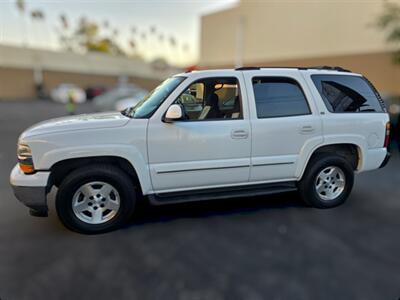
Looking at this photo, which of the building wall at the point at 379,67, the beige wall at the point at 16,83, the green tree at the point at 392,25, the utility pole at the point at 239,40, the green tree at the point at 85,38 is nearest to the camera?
the green tree at the point at 392,25

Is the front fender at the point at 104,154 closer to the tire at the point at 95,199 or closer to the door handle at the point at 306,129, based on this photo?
the tire at the point at 95,199

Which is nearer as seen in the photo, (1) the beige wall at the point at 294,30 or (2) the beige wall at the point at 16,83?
(1) the beige wall at the point at 294,30

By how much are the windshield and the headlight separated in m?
1.21

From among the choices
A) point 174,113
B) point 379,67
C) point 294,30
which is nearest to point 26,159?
point 174,113

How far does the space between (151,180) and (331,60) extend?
1542cm

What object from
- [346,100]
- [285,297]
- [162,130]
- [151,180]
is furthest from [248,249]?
[346,100]

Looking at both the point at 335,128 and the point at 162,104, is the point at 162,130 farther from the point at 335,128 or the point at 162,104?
the point at 335,128

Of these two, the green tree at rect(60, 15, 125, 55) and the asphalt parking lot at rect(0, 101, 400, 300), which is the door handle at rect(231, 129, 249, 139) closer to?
the asphalt parking lot at rect(0, 101, 400, 300)

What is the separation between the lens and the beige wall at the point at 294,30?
11.4 meters

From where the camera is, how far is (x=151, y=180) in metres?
3.46

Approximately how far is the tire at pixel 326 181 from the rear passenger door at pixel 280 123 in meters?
0.23

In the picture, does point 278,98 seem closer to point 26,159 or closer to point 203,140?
point 203,140

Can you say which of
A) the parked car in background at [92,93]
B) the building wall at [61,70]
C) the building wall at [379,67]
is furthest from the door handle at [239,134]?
the building wall at [61,70]

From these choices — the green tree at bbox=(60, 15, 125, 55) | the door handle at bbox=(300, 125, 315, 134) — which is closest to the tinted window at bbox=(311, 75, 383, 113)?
the door handle at bbox=(300, 125, 315, 134)
